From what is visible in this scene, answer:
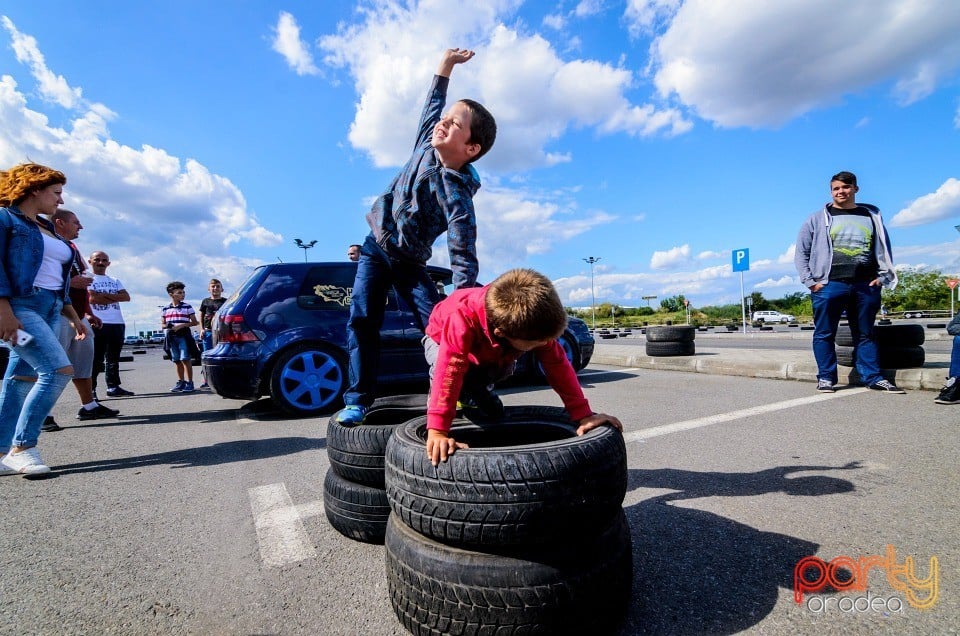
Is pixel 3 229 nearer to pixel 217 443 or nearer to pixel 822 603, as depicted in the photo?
pixel 217 443

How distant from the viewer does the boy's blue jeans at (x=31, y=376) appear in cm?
325

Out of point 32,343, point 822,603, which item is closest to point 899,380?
point 822,603

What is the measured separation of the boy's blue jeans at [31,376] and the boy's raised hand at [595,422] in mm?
3512

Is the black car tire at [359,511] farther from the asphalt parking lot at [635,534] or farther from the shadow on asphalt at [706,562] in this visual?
the shadow on asphalt at [706,562]

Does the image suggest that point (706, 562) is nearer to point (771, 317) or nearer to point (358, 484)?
point (358, 484)

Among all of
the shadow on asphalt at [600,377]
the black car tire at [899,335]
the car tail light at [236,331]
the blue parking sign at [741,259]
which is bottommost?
the shadow on asphalt at [600,377]

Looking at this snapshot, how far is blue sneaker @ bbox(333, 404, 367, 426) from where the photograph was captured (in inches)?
95.7

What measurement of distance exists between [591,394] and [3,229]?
212 inches

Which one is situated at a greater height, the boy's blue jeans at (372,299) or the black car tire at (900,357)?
the boy's blue jeans at (372,299)

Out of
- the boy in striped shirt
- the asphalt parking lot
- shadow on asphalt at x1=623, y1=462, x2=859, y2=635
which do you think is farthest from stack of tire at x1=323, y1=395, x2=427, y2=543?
the boy in striped shirt

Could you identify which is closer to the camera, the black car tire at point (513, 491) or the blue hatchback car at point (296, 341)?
the black car tire at point (513, 491)

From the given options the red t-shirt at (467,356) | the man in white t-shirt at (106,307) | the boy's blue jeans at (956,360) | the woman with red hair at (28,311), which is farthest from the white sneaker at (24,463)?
the boy's blue jeans at (956,360)

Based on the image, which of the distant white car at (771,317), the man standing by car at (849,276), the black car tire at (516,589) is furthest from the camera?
the distant white car at (771,317)

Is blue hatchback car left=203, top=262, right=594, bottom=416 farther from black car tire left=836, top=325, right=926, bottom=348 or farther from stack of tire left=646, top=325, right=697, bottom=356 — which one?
black car tire left=836, top=325, right=926, bottom=348
